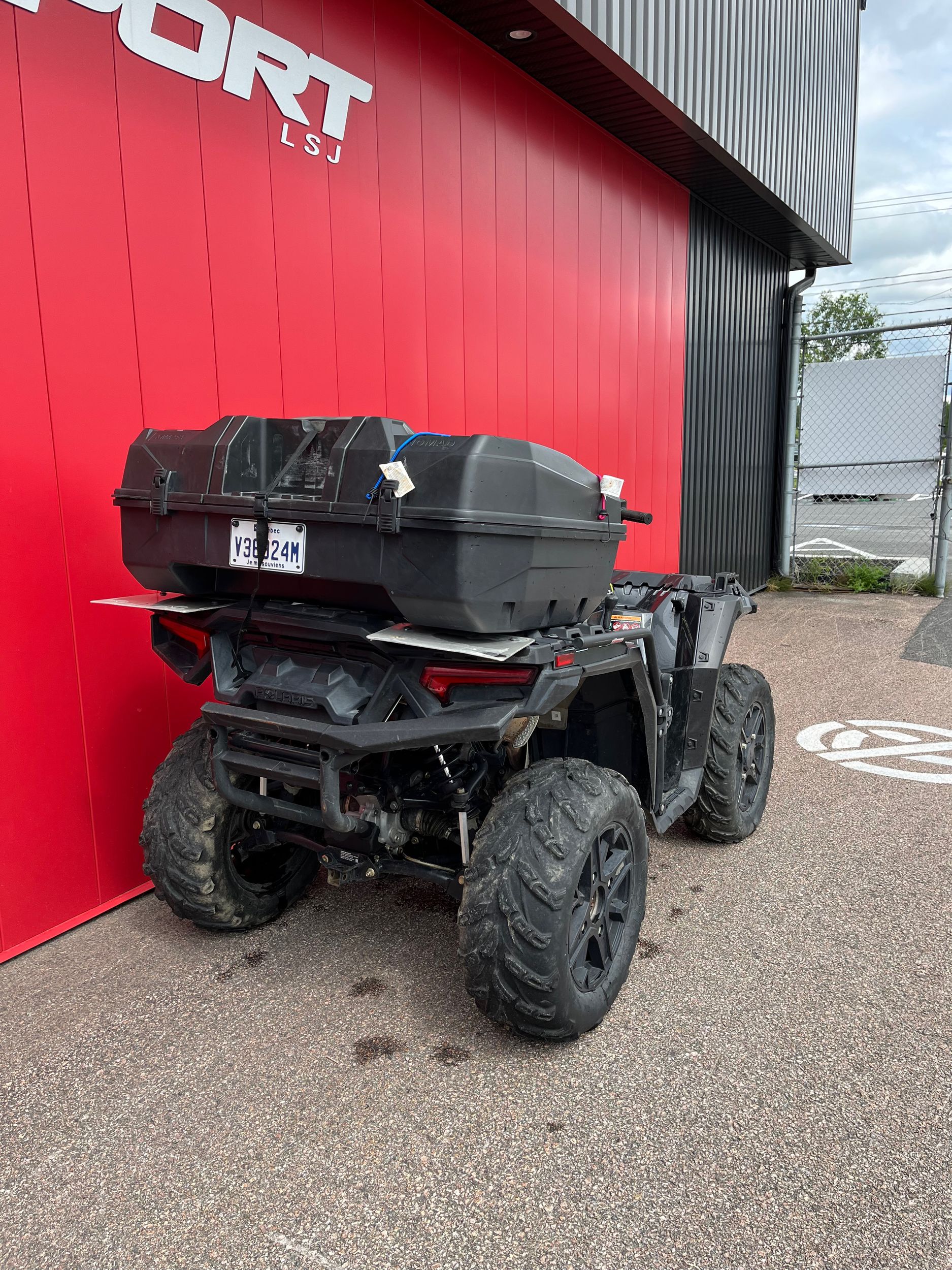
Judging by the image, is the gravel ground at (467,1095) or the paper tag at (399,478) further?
the paper tag at (399,478)

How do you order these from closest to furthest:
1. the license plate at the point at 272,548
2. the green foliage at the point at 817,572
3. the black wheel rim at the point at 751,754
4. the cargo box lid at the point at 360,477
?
the cargo box lid at the point at 360,477 → the license plate at the point at 272,548 → the black wheel rim at the point at 751,754 → the green foliage at the point at 817,572

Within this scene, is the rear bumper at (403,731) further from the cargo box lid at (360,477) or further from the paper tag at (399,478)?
the paper tag at (399,478)

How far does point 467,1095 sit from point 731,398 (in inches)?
360

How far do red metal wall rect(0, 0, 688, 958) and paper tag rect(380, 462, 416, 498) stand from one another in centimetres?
170

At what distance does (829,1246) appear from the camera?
1.86m

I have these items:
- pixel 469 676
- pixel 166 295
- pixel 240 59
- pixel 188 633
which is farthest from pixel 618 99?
pixel 469 676

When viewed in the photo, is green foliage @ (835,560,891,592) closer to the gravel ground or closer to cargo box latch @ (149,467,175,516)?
the gravel ground

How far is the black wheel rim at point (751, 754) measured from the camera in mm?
3873

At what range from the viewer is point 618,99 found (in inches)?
245

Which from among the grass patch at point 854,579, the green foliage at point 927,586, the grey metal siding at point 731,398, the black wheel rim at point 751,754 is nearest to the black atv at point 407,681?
the black wheel rim at point 751,754

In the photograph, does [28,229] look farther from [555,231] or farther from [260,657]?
[555,231]

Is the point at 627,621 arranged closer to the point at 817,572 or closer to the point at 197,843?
the point at 197,843

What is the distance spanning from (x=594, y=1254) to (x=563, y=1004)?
59 centimetres

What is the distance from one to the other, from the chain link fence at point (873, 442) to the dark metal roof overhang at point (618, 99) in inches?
86.6
